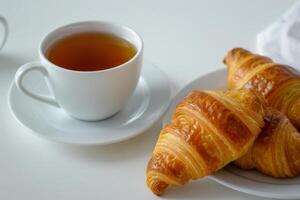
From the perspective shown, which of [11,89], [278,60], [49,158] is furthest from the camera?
[278,60]

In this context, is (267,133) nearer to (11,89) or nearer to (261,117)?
(261,117)

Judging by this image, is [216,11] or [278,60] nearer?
[278,60]

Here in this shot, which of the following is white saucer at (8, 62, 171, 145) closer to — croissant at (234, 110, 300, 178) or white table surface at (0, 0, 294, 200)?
white table surface at (0, 0, 294, 200)

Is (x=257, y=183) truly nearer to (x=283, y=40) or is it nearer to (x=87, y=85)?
(x=87, y=85)

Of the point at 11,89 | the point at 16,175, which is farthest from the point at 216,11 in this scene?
the point at 16,175

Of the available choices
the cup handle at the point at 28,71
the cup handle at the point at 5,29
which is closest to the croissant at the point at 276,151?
the cup handle at the point at 28,71

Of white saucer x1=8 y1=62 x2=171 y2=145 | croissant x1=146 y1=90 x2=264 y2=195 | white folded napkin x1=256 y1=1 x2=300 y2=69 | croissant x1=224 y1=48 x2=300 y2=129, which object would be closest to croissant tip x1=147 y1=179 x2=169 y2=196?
croissant x1=146 y1=90 x2=264 y2=195
